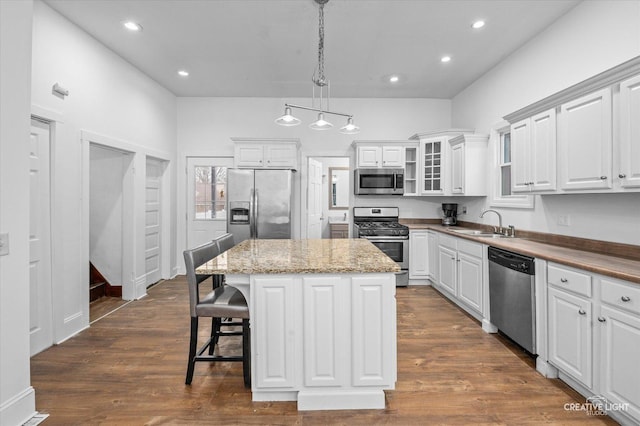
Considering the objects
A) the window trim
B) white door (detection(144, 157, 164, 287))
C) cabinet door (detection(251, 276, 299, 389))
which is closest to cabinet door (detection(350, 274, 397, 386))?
cabinet door (detection(251, 276, 299, 389))

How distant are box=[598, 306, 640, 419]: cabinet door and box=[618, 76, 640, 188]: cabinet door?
84 cm

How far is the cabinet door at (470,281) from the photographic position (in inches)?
129

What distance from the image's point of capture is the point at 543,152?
271 cm

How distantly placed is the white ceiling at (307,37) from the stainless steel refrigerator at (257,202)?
137 cm

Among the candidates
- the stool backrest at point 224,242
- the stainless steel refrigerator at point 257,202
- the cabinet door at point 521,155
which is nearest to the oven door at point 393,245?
the stainless steel refrigerator at point 257,202

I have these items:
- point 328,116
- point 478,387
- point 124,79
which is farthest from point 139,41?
point 478,387

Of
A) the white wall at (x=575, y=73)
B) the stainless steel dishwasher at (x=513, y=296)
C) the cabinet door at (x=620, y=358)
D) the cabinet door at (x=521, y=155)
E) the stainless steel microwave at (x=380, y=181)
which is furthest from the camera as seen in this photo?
the stainless steel microwave at (x=380, y=181)

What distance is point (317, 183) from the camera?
5969mm

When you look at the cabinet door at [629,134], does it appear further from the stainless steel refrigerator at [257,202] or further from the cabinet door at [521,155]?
the stainless steel refrigerator at [257,202]

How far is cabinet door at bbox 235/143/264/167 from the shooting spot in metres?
4.91

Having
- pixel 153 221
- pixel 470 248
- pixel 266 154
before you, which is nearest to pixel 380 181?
pixel 266 154

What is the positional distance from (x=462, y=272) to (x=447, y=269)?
0.44 meters

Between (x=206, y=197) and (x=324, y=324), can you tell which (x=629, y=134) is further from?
(x=206, y=197)

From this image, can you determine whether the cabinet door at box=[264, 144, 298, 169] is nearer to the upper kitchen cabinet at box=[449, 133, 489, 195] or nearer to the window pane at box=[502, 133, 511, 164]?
A: the upper kitchen cabinet at box=[449, 133, 489, 195]
